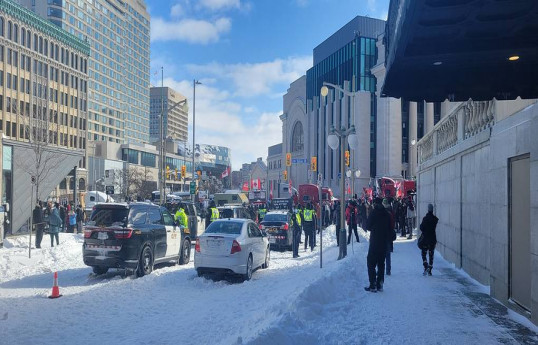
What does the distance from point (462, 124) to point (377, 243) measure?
Answer: 173 inches

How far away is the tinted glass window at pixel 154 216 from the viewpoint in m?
13.1

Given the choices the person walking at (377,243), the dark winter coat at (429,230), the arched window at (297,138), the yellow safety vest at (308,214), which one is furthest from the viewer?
the arched window at (297,138)

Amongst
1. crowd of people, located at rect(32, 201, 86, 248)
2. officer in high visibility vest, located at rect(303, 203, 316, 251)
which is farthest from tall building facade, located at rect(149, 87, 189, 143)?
officer in high visibility vest, located at rect(303, 203, 316, 251)

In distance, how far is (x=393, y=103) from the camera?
63594 millimetres

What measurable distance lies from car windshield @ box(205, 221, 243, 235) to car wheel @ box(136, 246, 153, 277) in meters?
1.69

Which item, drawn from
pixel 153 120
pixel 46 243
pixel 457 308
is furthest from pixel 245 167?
pixel 457 308

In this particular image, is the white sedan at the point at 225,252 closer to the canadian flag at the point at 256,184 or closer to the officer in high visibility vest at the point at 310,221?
the officer in high visibility vest at the point at 310,221

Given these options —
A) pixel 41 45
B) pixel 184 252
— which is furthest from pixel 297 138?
A: pixel 184 252

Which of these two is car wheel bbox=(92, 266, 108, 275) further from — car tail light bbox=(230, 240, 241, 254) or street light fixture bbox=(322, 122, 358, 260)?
street light fixture bbox=(322, 122, 358, 260)

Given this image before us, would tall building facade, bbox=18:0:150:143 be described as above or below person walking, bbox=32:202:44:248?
above

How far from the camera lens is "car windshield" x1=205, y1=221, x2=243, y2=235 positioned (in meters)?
12.5

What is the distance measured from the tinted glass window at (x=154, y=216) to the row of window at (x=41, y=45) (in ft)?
179

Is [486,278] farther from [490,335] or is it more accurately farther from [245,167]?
[245,167]

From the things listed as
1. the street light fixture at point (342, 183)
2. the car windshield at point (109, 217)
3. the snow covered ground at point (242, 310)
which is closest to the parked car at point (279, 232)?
the street light fixture at point (342, 183)
